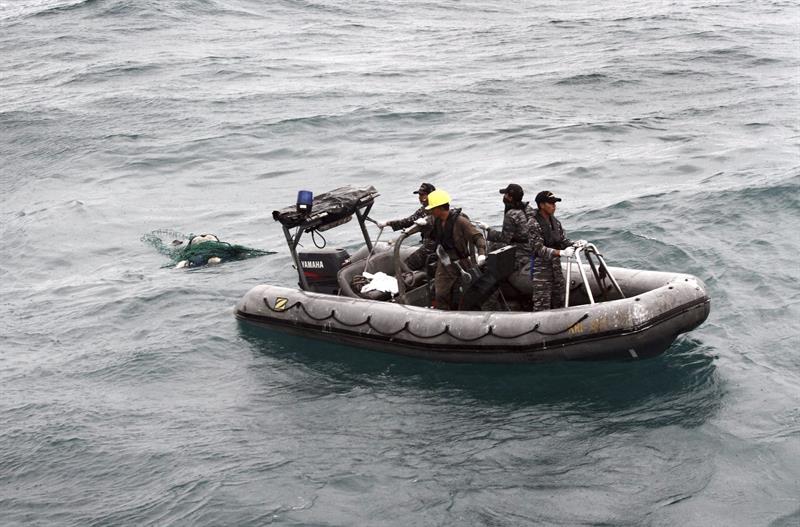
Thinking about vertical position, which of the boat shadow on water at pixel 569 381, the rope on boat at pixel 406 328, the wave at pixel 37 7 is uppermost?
the wave at pixel 37 7

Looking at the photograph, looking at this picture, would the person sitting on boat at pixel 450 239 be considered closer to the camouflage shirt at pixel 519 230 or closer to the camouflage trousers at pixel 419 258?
the camouflage shirt at pixel 519 230

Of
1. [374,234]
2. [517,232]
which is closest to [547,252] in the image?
[517,232]

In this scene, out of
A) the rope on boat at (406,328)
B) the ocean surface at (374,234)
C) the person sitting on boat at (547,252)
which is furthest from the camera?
the person sitting on boat at (547,252)

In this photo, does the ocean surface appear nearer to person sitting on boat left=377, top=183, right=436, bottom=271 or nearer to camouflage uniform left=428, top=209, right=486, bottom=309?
camouflage uniform left=428, top=209, right=486, bottom=309

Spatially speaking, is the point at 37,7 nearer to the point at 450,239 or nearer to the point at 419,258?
the point at 419,258

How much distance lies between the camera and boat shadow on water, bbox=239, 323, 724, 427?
10188 mm

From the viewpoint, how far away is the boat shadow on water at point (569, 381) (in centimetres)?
1019

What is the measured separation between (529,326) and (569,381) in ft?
2.51

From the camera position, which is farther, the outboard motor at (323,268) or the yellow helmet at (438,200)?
the outboard motor at (323,268)

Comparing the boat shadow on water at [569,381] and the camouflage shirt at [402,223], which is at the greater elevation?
the camouflage shirt at [402,223]

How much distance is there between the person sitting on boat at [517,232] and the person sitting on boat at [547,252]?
15 centimetres

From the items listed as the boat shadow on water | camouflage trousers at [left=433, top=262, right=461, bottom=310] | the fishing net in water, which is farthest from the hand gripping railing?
the fishing net in water

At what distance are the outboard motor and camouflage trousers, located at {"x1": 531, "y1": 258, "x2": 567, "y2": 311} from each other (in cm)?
309

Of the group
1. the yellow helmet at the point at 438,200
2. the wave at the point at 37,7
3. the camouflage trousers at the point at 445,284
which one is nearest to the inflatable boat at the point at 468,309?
the camouflage trousers at the point at 445,284
